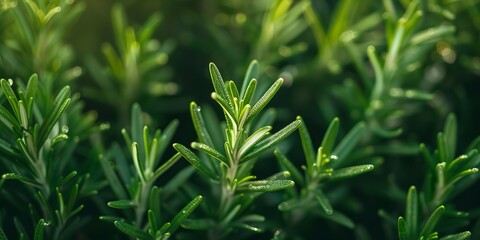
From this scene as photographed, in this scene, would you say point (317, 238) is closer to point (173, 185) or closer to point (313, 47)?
point (173, 185)

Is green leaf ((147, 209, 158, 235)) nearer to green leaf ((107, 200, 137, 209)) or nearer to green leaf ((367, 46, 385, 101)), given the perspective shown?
green leaf ((107, 200, 137, 209))

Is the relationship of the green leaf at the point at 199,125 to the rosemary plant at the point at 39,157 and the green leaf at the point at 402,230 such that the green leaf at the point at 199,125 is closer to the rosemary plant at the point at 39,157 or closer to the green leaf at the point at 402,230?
the rosemary plant at the point at 39,157

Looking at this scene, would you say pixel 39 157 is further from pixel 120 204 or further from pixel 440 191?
pixel 440 191

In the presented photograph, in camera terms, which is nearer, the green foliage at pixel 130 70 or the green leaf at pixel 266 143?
the green leaf at pixel 266 143

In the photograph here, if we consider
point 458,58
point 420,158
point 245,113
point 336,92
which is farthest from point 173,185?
point 458,58

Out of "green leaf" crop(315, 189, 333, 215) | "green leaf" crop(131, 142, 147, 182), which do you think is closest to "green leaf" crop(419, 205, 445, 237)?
"green leaf" crop(315, 189, 333, 215)

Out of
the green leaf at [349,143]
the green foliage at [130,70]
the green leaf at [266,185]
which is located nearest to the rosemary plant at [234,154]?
the green leaf at [266,185]
